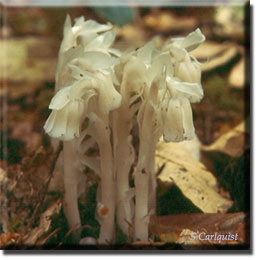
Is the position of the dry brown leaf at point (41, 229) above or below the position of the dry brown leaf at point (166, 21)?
below

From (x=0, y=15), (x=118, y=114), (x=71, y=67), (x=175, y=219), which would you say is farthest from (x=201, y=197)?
(x=0, y=15)

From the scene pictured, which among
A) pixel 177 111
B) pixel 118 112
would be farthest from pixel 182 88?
pixel 118 112

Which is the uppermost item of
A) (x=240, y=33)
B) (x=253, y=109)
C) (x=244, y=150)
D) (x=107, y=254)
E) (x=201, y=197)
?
(x=240, y=33)

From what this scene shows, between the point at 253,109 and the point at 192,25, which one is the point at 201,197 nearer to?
the point at 253,109

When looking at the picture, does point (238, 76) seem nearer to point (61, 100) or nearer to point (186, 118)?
point (186, 118)

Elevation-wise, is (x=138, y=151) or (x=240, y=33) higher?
(x=240, y=33)
